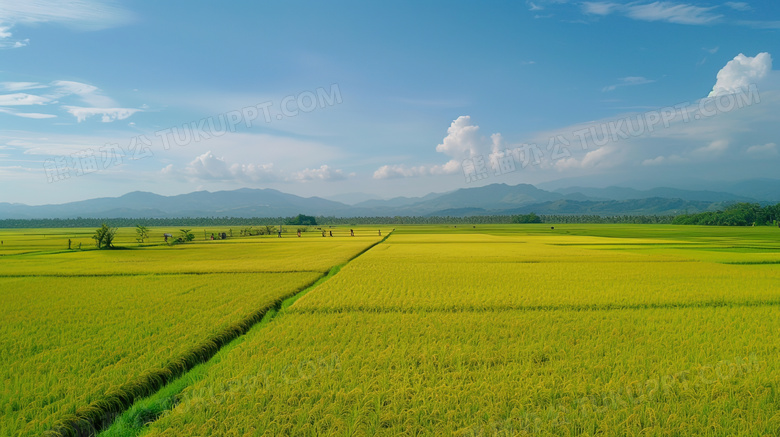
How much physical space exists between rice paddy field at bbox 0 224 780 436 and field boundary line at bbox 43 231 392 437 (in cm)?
5

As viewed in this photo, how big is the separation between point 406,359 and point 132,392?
13.6 ft

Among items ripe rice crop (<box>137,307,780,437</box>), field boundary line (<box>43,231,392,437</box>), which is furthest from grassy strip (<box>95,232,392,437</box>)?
ripe rice crop (<box>137,307,780,437</box>)

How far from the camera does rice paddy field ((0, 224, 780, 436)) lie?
486 cm

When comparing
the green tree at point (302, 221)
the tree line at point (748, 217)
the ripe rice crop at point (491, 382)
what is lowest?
the tree line at point (748, 217)

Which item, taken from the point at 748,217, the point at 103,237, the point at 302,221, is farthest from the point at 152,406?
the point at 302,221

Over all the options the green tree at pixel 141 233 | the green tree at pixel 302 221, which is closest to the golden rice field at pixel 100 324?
the green tree at pixel 141 233

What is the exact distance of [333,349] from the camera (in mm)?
7477

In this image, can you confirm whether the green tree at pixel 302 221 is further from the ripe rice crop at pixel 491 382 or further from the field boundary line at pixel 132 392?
the ripe rice crop at pixel 491 382

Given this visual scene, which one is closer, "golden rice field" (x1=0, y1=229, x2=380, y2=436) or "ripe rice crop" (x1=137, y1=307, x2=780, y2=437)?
"ripe rice crop" (x1=137, y1=307, x2=780, y2=437)

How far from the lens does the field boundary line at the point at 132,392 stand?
4.80 metres

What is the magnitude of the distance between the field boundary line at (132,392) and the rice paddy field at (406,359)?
5 cm

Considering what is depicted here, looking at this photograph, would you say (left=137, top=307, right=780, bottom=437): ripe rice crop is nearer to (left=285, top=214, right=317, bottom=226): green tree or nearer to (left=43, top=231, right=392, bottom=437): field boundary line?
(left=43, top=231, right=392, bottom=437): field boundary line

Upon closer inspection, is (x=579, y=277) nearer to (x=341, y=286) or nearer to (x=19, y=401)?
(x=341, y=286)

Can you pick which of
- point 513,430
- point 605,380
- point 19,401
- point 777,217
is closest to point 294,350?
point 19,401
